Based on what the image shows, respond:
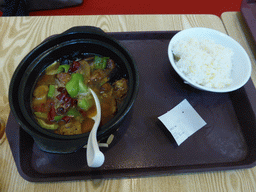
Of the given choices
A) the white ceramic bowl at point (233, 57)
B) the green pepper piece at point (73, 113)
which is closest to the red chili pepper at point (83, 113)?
the green pepper piece at point (73, 113)

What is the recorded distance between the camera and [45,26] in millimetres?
1877

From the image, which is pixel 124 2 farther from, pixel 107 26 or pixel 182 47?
pixel 182 47

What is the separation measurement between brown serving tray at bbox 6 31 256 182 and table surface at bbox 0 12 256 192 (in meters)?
0.06

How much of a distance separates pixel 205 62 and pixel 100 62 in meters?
0.83

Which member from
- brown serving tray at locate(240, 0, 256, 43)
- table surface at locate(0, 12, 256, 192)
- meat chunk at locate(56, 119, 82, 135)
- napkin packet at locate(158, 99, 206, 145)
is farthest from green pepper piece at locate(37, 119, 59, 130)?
brown serving tray at locate(240, 0, 256, 43)

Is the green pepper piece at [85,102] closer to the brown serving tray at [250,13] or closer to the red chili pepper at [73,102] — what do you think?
the red chili pepper at [73,102]

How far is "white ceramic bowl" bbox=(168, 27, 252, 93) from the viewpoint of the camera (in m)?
1.37

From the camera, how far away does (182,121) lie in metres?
1.35

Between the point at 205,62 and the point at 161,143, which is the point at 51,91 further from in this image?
the point at 205,62

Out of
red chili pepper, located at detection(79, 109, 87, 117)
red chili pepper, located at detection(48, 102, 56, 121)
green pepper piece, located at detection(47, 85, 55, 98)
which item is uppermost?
green pepper piece, located at detection(47, 85, 55, 98)

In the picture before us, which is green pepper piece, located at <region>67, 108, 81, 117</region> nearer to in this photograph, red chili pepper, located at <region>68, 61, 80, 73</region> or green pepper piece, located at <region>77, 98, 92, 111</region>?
green pepper piece, located at <region>77, 98, 92, 111</region>

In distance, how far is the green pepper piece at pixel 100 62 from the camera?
1398 millimetres

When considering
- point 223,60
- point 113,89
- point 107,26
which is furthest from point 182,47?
point 107,26

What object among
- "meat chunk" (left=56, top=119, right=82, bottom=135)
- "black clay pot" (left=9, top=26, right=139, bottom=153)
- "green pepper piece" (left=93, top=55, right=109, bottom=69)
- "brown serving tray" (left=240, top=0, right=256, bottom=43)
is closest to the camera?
"black clay pot" (left=9, top=26, right=139, bottom=153)
